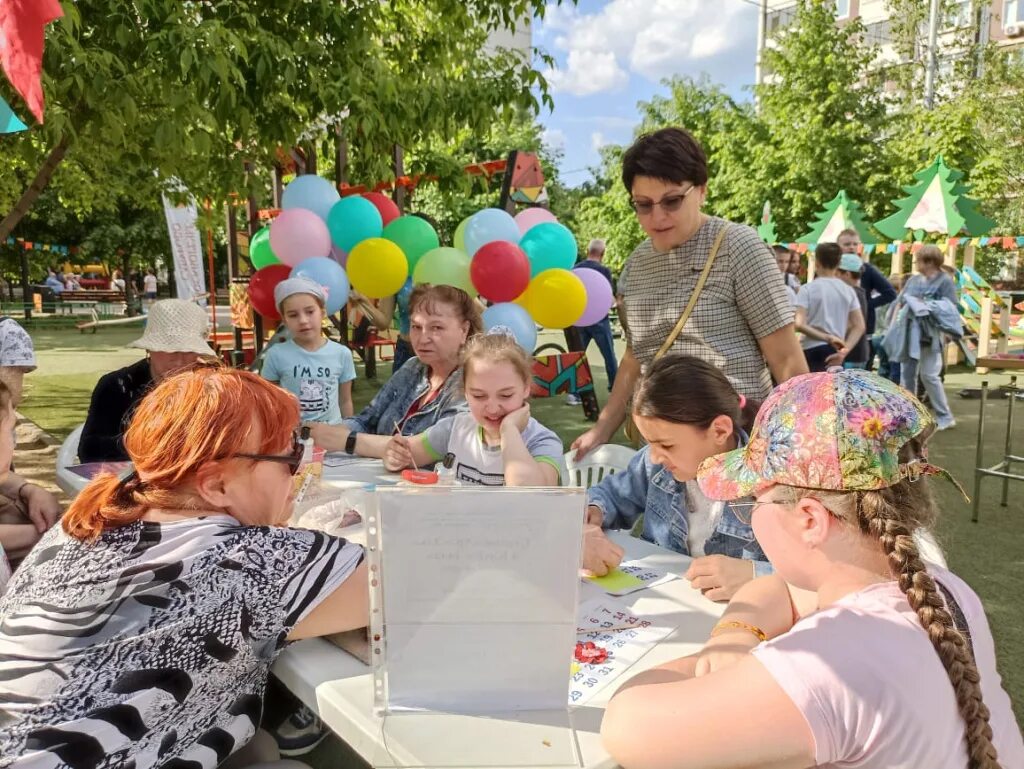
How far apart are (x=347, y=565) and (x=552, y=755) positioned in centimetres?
45

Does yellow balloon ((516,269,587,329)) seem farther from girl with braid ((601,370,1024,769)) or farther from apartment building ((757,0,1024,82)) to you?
apartment building ((757,0,1024,82))

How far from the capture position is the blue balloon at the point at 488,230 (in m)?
5.60

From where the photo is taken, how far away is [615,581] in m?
1.69

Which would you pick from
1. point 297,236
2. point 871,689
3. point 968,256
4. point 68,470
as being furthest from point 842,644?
point 968,256

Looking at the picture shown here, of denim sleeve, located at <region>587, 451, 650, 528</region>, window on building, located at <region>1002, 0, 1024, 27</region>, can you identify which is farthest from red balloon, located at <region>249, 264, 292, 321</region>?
window on building, located at <region>1002, 0, 1024, 27</region>

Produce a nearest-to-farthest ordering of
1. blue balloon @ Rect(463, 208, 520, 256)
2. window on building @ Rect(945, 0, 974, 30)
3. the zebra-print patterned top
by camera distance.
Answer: the zebra-print patterned top, blue balloon @ Rect(463, 208, 520, 256), window on building @ Rect(945, 0, 974, 30)

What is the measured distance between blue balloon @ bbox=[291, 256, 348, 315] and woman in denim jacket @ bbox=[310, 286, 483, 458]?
2.43 meters

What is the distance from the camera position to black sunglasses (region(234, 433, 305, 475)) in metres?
1.27

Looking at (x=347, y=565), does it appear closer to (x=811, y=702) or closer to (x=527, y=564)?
(x=527, y=564)

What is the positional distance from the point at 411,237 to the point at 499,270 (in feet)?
2.99

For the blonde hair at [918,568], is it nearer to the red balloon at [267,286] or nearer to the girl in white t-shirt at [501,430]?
the girl in white t-shirt at [501,430]

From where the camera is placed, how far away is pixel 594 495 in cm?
223

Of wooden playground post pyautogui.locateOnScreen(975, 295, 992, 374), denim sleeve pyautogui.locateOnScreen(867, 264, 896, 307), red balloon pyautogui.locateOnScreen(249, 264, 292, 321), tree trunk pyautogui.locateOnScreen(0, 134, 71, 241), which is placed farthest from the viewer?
wooden playground post pyautogui.locateOnScreen(975, 295, 992, 374)

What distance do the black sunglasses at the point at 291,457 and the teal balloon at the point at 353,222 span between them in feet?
15.1
